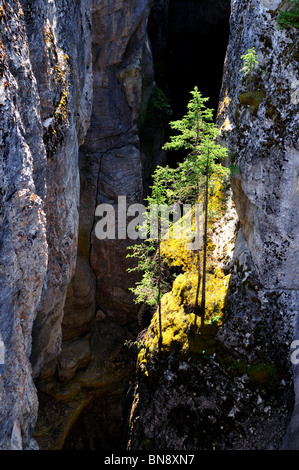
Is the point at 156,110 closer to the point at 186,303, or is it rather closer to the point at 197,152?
the point at 197,152

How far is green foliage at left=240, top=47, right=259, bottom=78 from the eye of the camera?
Result: 11688 mm

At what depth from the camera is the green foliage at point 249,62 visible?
11688 millimetres

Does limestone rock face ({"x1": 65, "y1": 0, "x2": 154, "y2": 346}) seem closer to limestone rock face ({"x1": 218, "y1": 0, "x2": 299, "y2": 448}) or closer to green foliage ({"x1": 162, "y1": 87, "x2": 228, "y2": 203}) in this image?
limestone rock face ({"x1": 218, "y1": 0, "x2": 299, "y2": 448})

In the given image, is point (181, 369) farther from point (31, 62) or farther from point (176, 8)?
point (176, 8)

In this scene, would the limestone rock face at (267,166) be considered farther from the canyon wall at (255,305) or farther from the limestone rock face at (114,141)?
the limestone rock face at (114,141)

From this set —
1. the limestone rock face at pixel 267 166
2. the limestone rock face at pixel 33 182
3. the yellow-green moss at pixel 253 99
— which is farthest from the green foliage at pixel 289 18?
the limestone rock face at pixel 33 182

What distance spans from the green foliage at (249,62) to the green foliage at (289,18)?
3.39 feet

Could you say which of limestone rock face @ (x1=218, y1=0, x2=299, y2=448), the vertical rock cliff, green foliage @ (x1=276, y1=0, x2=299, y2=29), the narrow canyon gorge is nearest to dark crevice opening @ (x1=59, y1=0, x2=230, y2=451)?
the vertical rock cliff

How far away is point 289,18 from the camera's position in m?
11.4

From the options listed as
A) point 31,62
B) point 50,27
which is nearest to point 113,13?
point 50,27

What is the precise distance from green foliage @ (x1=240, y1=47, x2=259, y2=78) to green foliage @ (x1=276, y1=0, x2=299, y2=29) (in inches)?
40.6

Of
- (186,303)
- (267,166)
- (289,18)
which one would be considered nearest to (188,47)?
(289,18)

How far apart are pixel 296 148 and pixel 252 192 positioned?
6.22 feet

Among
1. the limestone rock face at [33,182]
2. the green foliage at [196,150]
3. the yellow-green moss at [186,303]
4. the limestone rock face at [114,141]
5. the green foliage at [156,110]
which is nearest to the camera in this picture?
the limestone rock face at [33,182]
